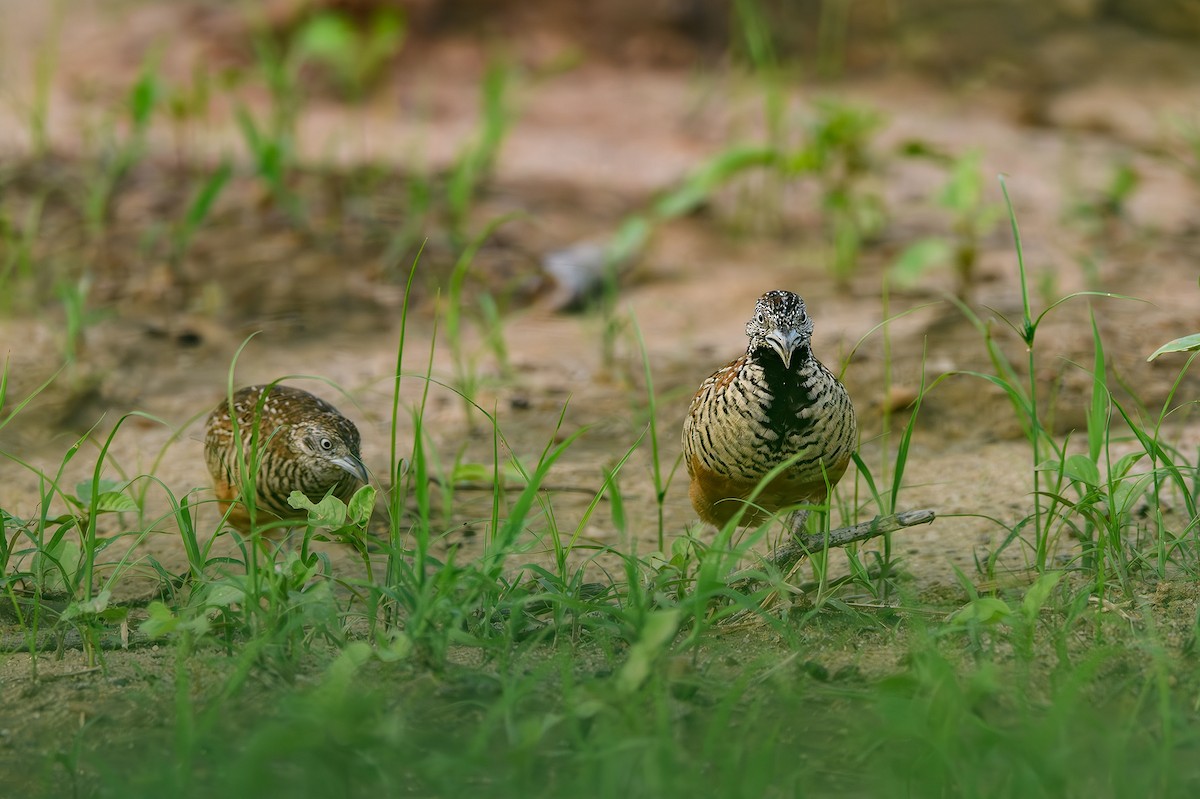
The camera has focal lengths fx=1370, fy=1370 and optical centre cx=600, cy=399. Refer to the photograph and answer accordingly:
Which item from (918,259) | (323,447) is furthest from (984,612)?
(918,259)

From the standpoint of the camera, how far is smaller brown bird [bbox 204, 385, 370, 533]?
14.6ft

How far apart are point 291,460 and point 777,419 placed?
165cm

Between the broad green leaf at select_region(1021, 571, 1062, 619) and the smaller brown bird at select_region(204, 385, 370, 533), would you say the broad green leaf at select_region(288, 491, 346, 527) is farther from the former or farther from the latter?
the broad green leaf at select_region(1021, 571, 1062, 619)

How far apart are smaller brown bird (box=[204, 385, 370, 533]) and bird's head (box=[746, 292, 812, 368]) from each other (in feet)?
4.62

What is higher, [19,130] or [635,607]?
[19,130]

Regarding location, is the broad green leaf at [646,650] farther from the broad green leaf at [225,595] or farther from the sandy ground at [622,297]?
the broad green leaf at [225,595]

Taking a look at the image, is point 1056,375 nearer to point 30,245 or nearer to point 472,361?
point 472,361

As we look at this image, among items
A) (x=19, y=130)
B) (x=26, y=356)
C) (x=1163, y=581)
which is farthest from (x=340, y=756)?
(x=19, y=130)

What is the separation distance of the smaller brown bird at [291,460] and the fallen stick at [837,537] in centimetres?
137

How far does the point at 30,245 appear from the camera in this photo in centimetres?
683

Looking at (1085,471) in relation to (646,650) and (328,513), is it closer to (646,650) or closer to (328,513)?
(646,650)

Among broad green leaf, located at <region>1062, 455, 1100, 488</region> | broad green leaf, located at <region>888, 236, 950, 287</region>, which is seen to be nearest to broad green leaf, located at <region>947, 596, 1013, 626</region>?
broad green leaf, located at <region>1062, 455, 1100, 488</region>

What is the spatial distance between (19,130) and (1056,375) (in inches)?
252

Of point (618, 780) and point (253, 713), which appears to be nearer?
point (618, 780)
